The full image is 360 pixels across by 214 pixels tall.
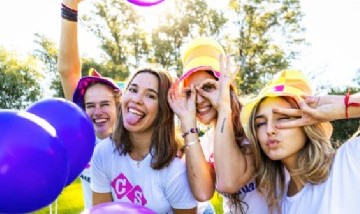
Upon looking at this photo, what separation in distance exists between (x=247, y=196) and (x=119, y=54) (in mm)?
29749

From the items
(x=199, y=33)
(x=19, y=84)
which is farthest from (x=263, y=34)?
(x=19, y=84)

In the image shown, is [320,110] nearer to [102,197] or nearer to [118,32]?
[102,197]

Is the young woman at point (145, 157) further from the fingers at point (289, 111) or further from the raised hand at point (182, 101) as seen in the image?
the fingers at point (289, 111)

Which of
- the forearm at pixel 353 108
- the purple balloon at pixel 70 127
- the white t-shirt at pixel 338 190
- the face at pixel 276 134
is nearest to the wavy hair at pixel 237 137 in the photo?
the face at pixel 276 134

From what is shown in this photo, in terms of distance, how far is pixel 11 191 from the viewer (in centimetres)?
229

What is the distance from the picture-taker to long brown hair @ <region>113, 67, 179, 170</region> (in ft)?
11.6

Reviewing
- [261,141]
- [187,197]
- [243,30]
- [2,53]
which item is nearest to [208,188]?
[187,197]

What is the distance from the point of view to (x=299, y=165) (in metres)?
3.12

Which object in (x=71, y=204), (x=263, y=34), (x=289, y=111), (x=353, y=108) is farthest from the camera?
(x=263, y=34)

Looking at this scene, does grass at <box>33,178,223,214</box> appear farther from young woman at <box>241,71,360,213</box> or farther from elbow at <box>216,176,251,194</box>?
young woman at <box>241,71,360,213</box>

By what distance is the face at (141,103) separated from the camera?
351 cm

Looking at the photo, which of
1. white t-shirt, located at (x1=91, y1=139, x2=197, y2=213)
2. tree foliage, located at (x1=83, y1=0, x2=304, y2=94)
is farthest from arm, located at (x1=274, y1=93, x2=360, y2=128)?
tree foliage, located at (x1=83, y1=0, x2=304, y2=94)

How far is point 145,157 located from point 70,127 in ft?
2.48

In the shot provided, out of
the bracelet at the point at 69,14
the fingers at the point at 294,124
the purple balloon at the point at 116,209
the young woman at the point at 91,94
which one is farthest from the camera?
the young woman at the point at 91,94
